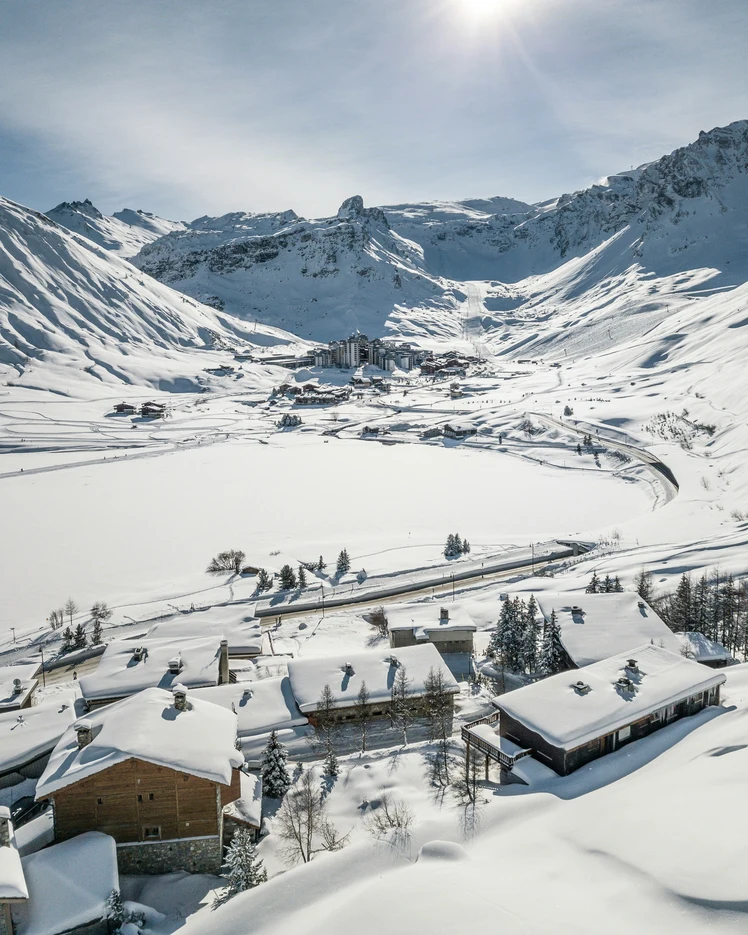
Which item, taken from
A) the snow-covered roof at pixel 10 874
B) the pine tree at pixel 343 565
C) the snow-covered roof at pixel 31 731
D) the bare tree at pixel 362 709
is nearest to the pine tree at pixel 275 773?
the bare tree at pixel 362 709

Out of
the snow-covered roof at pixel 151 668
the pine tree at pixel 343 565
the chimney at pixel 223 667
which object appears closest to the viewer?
the snow-covered roof at pixel 151 668

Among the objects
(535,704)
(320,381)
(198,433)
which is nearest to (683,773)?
(535,704)

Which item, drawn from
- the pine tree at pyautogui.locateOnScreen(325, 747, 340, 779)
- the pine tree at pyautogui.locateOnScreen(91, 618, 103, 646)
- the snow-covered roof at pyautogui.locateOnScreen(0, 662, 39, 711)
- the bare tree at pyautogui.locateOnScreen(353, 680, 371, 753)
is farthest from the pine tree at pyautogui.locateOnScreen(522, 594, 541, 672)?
the pine tree at pyautogui.locateOnScreen(91, 618, 103, 646)

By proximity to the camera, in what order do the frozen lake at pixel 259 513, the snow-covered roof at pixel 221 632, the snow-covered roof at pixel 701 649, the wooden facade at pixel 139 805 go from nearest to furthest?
1. the wooden facade at pixel 139 805
2. the snow-covered roof at pixel 701 649
3. the snow-covered roof at pixel 221 632
4. the frozen lake at pixel 259 513

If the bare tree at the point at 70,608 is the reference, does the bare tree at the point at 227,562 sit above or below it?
above

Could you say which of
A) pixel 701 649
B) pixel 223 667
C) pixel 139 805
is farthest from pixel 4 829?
pixel 701 649

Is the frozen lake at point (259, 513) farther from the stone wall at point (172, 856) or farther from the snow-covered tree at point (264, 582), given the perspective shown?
the stone wall at point (172, 856)
